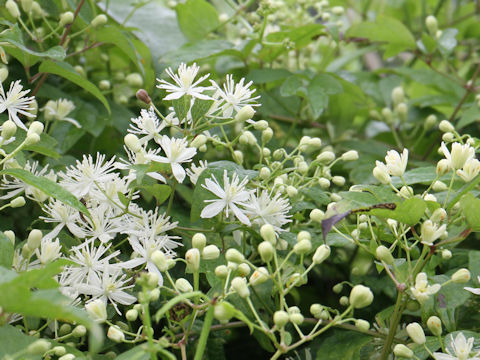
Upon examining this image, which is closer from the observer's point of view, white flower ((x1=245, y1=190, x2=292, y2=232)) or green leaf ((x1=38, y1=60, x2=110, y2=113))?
white flower ((x1=245, y1=190, x2=292, y2=232))

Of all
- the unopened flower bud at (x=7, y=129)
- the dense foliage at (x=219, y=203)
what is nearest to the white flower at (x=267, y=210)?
the dense foliage at (x=219, y=203)

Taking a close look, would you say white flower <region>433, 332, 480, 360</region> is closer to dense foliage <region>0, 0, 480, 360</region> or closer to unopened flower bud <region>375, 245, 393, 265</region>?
dense foliage <region>0, 0, 480, 360</region>

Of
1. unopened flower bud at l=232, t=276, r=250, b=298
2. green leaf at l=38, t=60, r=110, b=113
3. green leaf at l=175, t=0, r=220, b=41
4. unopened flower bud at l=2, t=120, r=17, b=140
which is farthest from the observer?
green leaf at l=175, t=0, r=220, b=41

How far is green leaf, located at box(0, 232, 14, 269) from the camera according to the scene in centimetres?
70

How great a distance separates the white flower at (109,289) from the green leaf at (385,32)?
0.88 m

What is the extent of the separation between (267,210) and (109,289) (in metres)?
0.24

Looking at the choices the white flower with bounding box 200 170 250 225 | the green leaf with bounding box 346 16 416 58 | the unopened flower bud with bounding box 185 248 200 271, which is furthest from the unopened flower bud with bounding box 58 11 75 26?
the green leaf with bounding box 346 16 416 58

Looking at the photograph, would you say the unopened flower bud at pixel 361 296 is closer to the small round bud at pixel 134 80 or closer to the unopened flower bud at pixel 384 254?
the unopened flower bud at pixel 384 254

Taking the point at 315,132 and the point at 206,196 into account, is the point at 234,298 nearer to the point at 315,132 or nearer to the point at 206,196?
the point at 206,196

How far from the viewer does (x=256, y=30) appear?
1190 millimetres

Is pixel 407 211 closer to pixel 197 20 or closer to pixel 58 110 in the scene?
pixel 58 110

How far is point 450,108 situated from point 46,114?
1.02 metres

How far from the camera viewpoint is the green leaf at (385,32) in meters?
1.36

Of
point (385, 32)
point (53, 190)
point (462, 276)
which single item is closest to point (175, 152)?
point (53, 190)
